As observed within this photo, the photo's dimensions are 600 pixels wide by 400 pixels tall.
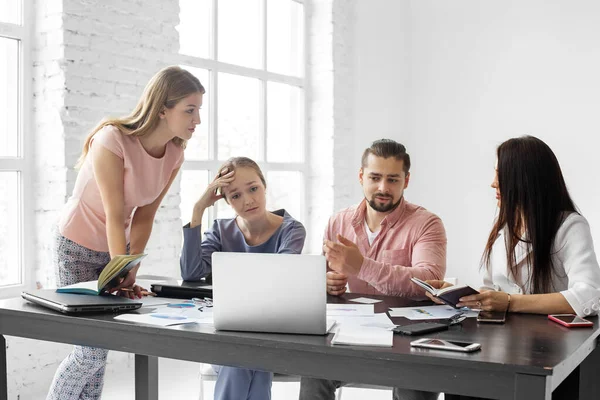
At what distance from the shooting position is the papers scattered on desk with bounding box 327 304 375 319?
A: 6.77 ft

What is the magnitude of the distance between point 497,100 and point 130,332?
4573mm

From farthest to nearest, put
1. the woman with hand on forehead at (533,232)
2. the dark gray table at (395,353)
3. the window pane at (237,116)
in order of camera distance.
Result: 1. the window pane at (237,116)
2. the woman with hand on forehead at (533,232)
3. the dark gray table at (395,353)

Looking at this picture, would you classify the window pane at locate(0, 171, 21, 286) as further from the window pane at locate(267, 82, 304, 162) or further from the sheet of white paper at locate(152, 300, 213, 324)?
the window pane at locate(267, 82, 304, 162)

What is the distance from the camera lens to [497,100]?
19.1ft

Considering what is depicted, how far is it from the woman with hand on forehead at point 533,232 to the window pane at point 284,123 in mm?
3229

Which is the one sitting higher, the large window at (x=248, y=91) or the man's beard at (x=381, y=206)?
the large window at (x=248, y=91)

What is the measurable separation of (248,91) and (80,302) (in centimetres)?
327

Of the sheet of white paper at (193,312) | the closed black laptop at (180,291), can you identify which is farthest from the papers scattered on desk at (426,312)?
the closed black laptop at (180,291)

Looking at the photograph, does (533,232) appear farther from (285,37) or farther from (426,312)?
(285,37)

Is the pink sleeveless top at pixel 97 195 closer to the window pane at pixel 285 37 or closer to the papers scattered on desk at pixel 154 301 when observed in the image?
the papers scattered on desk at pixel 154 301

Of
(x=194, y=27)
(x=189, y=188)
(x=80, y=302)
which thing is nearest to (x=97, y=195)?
(x=80, y=302)

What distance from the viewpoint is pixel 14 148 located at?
3566 mm

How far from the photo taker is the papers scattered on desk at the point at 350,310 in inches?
81.2

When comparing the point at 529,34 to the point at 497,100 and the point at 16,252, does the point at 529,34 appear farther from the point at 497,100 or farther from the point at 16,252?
the point at 16,252
